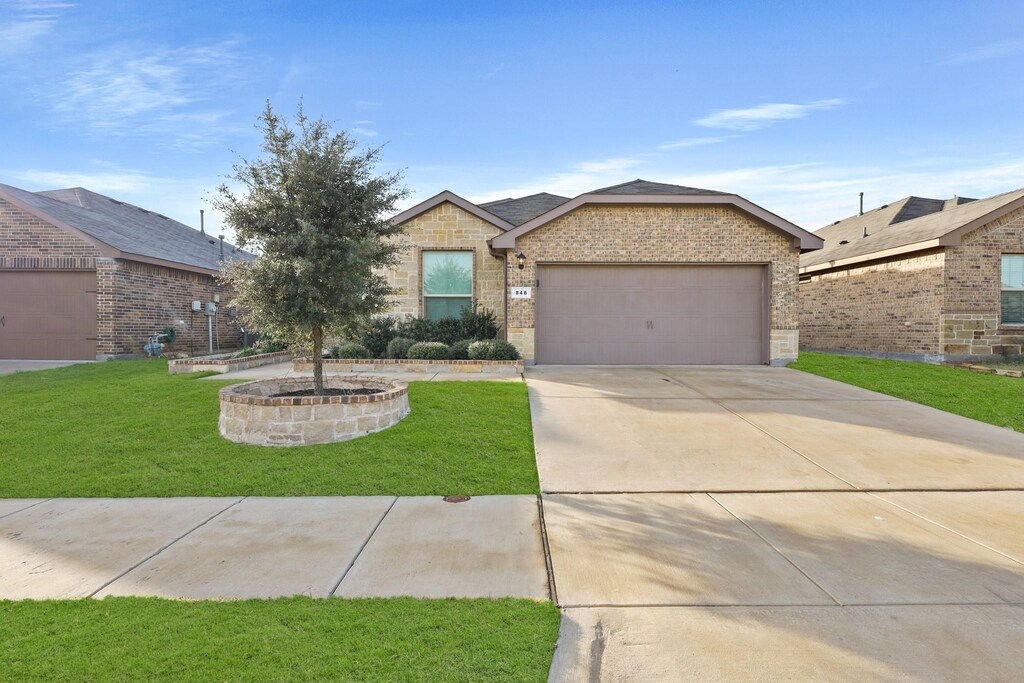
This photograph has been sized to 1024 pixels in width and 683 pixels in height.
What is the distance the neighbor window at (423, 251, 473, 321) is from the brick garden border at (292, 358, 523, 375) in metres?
3.59

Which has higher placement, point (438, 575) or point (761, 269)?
point (761, 269)

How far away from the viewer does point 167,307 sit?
1597cm

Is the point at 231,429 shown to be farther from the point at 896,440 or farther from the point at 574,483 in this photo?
the point at 896,440

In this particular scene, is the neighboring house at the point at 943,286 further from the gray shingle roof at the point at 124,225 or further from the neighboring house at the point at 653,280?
the gray shingle roof at the point at 124,225

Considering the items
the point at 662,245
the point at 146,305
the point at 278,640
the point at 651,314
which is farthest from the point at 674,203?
the point at 146,305

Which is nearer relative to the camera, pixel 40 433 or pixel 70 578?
pixel 70 578

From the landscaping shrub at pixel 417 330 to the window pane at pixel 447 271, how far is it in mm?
1374

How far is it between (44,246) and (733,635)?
19.0 metres

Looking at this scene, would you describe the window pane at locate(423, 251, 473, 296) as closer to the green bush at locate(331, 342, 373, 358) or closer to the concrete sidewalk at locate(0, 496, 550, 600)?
the green bush at locate(331, 342, 373, 358)

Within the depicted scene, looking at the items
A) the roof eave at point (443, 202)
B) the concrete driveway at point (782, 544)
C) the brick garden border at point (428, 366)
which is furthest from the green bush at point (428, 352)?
the concrete driveway at point (782, 544)

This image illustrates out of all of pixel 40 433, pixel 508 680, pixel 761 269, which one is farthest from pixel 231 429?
pixel 761 269

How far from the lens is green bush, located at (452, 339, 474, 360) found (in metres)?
11.9

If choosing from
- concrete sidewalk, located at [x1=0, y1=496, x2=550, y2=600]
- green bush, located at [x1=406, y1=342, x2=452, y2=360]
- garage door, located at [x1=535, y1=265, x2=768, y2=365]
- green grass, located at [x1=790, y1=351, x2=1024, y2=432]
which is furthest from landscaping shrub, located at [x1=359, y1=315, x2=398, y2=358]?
green grass, located at [x1=790, y1=351, x2=1024, y2=432]

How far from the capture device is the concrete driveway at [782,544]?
249 cm
